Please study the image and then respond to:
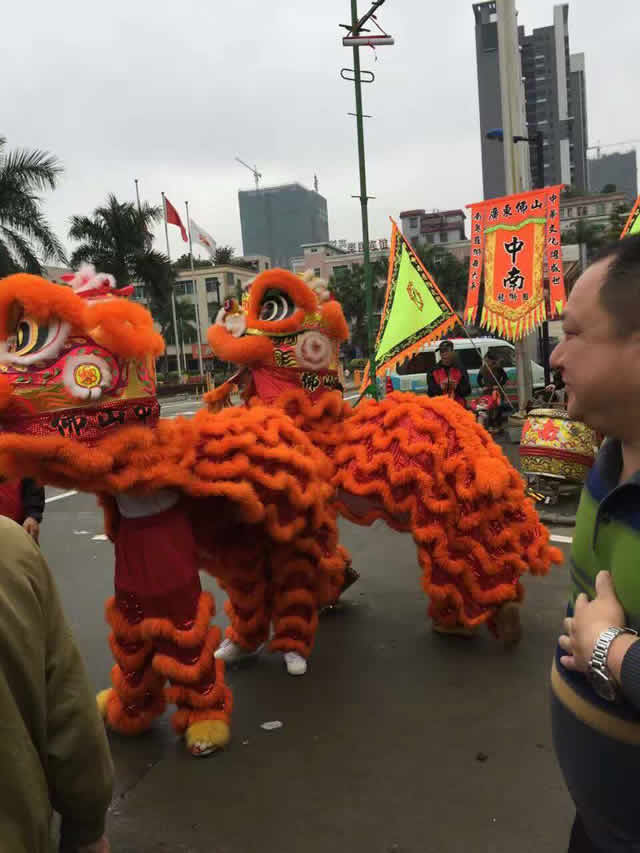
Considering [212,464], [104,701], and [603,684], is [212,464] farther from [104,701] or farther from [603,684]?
[603,684]

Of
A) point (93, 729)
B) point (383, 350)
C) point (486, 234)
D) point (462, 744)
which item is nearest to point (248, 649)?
point (462, 744)

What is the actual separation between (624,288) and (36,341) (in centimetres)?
187

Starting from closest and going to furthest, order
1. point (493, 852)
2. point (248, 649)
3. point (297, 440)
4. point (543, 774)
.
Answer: point (493, 852)
point (543, 774)
point (297, 440)
point (248, 649)

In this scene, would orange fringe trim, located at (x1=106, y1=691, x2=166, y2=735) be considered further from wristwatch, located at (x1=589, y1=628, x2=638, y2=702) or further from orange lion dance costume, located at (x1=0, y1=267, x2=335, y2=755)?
wristwatch, located at (x1=589, y1=628, x2=638, y2=702)

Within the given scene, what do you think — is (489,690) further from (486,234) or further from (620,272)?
(486,234)

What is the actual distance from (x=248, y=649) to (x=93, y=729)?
2.23 m

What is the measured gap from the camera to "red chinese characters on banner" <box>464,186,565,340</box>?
6.74 metres

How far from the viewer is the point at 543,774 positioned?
2.27m

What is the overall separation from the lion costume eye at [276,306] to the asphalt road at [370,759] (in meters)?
1.74

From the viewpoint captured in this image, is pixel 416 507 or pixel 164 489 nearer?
pixel 164 489

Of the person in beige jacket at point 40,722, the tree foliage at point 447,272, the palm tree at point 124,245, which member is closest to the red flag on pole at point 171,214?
the palm tree at point 124,245

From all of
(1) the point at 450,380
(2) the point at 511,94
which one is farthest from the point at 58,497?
(2) the point at 511,94

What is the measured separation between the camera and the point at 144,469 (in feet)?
7.53

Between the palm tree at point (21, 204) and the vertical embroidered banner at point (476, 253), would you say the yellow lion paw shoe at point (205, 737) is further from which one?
the palm tree at point (21, 204)
